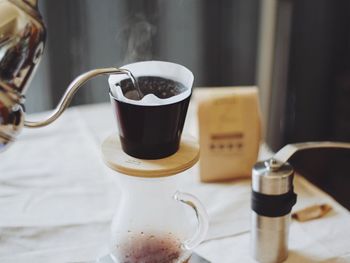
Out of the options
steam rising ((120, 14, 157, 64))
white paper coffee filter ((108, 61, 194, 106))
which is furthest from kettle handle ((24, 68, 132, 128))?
steam rising ((120, 14, 157, 64))

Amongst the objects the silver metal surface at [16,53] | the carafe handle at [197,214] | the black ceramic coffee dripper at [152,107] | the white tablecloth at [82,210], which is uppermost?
the silver metal surface at [16,53]

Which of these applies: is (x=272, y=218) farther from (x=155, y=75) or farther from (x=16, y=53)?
(x=16, y=53)

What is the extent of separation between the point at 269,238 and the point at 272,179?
10 cm

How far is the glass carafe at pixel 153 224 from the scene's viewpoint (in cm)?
76

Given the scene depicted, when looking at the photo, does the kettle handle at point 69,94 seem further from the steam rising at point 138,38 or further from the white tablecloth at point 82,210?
the steam rising at point 138,38

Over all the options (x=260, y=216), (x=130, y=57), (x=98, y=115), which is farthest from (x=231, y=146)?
(x=130, y=57)

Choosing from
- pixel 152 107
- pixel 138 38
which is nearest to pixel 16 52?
pixel 152 107

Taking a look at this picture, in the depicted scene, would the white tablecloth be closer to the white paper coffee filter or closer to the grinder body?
A: the grinder body

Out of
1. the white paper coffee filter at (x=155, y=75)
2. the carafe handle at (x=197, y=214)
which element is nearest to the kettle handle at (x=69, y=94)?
the white paper coffee filter at (x=155, y=75)

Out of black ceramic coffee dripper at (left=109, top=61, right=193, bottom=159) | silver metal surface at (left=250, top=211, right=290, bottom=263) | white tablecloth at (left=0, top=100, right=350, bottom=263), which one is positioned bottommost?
white tablecloth at (left=0, top=100, right=350, bottom=263)

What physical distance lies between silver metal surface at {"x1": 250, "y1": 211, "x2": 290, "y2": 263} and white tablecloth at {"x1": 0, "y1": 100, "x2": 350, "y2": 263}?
0.02 m

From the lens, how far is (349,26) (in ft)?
5.71

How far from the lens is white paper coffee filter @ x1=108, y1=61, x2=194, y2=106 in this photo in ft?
2.30

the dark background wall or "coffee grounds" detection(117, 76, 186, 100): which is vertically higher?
"coffee grounds" detection(117, 76, 186, 100)
